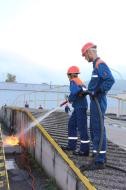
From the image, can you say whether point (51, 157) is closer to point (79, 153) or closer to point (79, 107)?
point (79, 153)

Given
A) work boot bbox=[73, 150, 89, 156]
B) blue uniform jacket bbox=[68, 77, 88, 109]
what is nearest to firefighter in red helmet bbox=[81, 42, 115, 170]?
blue uniform jacket bbox=[68, 77, 88, 109]

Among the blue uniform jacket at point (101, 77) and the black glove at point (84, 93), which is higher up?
the blue uniform jacket at point (101, 77)

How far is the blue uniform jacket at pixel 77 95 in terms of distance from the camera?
7.46 m

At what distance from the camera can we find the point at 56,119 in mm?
13203

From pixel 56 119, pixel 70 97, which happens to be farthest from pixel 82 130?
pixel 56 119

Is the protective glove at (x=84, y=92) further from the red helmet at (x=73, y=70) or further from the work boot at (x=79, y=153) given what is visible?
the work boot at (x=79, y=153)

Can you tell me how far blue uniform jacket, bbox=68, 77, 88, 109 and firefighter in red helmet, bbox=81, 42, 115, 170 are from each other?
0.38m

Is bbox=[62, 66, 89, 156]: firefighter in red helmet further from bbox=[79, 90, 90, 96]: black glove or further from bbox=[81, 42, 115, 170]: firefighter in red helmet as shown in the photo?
bbox=[81, 42, 115, 170]: firefighter in red helmet

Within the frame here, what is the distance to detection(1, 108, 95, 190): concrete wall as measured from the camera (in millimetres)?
6762

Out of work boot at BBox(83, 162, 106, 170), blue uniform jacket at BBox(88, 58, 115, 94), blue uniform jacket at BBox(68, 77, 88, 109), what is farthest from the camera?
blue uniform jacket at BBox(68, 77, 88, 109)

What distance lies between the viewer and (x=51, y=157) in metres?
8.59

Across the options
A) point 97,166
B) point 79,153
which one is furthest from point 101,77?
point 79,153

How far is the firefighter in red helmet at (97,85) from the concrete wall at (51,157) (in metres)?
0.46

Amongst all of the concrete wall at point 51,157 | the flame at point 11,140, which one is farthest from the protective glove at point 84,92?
the flame at point 11,140
